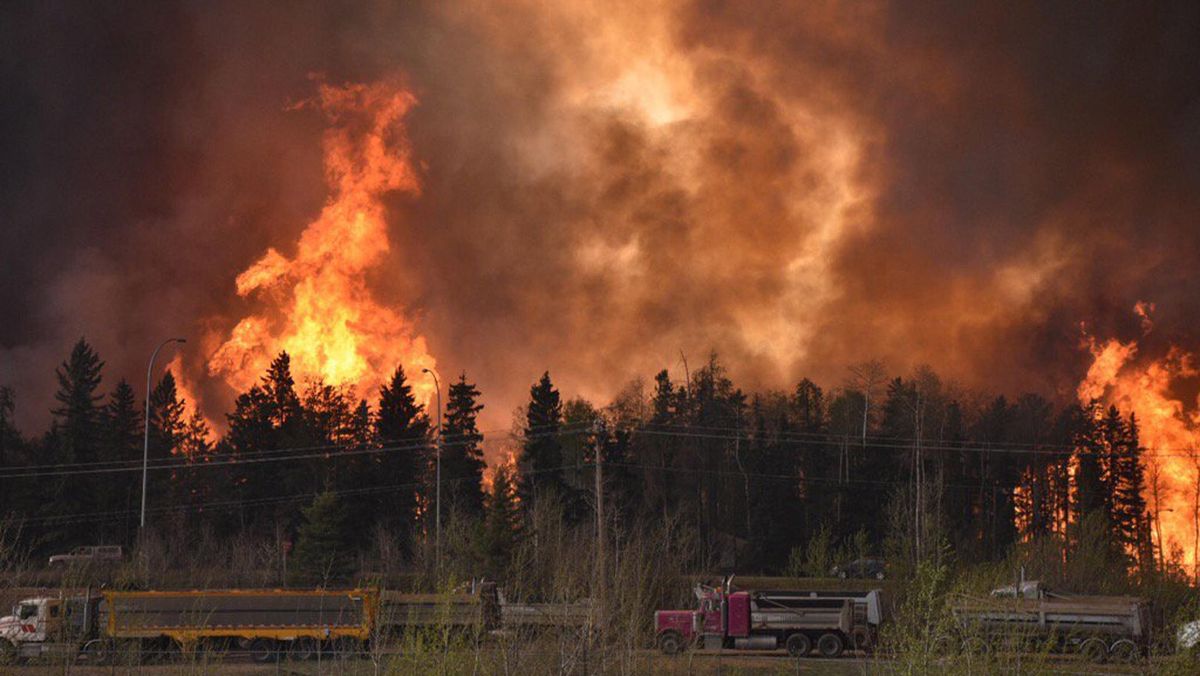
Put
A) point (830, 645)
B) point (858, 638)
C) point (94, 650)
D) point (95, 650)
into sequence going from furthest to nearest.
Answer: point (858, 638)
point (830, 645)
point (94, 650)
point (95, 650)

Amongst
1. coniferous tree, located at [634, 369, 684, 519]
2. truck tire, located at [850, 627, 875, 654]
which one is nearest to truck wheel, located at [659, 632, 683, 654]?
truck tire, located at [850, 627, 875, 654]

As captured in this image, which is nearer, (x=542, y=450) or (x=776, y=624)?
(x=776, y=624)

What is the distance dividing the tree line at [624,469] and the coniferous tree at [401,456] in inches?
6.5

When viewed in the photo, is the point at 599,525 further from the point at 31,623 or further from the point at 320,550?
the point at 320,550

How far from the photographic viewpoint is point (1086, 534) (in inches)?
2630

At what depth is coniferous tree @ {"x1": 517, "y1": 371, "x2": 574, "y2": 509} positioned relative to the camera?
88562 millimetres

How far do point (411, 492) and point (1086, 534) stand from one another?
50.8 m

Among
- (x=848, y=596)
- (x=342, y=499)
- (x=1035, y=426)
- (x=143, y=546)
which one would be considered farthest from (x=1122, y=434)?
(x=143, y=546)

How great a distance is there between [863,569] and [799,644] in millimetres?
32224

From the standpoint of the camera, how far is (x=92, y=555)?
6600cm

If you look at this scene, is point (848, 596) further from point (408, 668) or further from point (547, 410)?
point (547, 410)

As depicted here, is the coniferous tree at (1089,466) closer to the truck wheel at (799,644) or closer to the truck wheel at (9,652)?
the truck wheel at (799,644)

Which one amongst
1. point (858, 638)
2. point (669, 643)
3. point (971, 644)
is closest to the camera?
point (971, 644)

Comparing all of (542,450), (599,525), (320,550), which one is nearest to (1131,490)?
(542,450)
